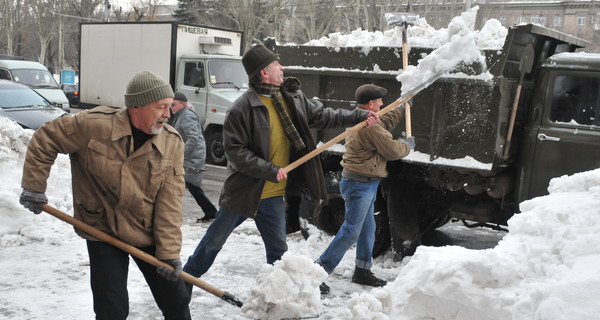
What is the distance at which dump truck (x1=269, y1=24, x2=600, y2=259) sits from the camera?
218 inches

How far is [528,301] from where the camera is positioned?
275 centimetres

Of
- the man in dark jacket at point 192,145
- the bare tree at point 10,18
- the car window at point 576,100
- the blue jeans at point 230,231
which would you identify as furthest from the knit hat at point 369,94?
the bare tree at point 10,18

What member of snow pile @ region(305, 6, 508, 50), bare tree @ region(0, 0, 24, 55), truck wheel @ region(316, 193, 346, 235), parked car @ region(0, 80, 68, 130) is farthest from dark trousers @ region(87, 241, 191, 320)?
bare tree @ region(0, 0, 24, 55)

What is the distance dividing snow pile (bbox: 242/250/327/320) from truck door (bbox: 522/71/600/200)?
2.53 meters

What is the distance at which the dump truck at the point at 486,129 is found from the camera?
5535 millimetres

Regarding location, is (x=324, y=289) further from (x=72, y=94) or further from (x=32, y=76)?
(x=72, y=94)

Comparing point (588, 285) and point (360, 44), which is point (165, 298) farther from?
point (360, 44)

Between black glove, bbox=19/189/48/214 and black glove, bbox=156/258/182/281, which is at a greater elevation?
black glove, bbox=19/189/48/214

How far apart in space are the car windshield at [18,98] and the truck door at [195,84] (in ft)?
9.62

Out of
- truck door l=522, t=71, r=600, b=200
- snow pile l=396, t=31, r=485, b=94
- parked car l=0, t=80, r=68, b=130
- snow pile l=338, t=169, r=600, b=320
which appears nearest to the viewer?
snow pile l=338, t=169, r=600, b=320

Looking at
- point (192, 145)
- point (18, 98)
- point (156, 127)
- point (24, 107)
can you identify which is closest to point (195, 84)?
point (24, 107)

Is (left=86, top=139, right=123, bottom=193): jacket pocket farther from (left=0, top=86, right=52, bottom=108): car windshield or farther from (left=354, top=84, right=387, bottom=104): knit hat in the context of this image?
(left=0, top=86, right=52, bottom=108): car windshield

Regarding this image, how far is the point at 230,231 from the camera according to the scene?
15.0 feet

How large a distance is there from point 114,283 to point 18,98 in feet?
35.6
